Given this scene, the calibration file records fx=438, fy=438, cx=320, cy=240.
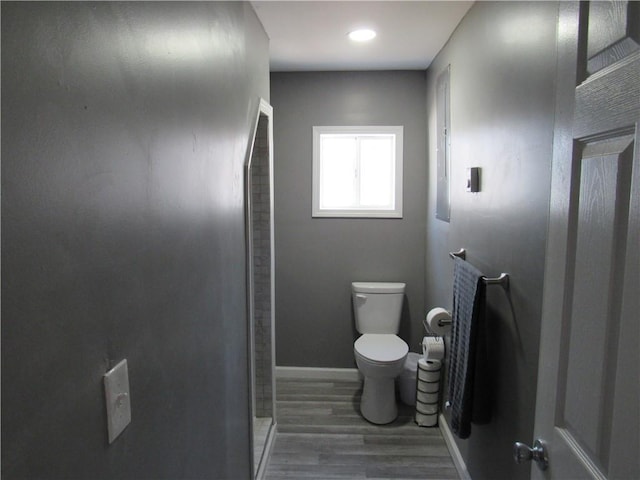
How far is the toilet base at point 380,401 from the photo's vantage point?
9.72ft

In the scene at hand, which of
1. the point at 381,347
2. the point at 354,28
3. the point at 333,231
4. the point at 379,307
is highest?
the point at 354,28

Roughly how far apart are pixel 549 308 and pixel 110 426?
3.16 ft

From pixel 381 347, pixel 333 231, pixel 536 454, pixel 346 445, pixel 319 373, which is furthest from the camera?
pixel 319 373

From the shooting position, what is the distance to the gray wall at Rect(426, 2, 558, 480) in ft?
4.73

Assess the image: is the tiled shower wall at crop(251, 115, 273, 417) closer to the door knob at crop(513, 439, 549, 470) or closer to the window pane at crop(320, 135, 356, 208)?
the window pane at crop(320, 135, 356, 208)

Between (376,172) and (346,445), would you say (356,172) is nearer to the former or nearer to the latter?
(376,172)

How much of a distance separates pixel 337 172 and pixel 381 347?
4.77 feet

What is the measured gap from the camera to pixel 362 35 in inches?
102

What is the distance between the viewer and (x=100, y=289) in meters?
0.75

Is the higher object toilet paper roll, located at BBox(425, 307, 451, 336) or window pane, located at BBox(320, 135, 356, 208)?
window pane, located at BBox(320, 135, 356, 208)

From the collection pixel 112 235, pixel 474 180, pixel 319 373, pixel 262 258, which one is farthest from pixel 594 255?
pixel 319 373

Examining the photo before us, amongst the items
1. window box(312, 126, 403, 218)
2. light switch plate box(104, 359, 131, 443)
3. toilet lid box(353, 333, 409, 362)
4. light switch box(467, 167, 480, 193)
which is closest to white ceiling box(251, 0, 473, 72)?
window box(312, 126, 403, 218)

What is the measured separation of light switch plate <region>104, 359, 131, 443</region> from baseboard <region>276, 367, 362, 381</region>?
293 cm

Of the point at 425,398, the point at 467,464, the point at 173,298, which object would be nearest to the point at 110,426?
the point at 173,298
